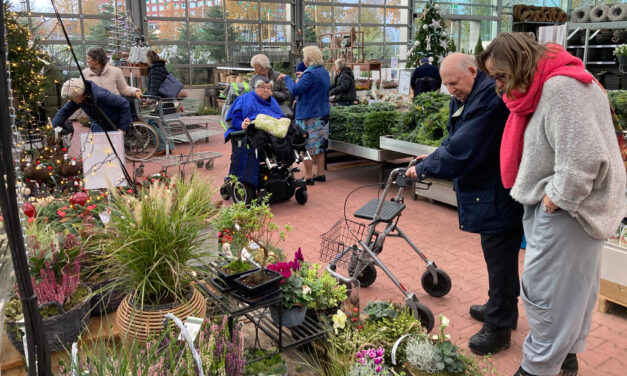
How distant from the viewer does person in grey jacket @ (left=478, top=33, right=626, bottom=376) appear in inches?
87.4

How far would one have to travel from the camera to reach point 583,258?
2.39 metres

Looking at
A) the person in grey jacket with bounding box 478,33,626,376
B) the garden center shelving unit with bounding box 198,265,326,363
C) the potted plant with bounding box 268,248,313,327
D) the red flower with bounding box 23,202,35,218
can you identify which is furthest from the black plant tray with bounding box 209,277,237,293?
the person in grey jacket with bounding box 478,33,626,376

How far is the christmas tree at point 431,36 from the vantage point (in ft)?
31.8

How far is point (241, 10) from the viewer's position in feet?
52.5

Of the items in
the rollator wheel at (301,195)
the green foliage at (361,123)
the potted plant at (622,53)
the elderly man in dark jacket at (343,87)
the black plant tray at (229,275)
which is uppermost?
the potted plant at (622,53)

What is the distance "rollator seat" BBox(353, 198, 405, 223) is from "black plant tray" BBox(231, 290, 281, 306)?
3.34 ft

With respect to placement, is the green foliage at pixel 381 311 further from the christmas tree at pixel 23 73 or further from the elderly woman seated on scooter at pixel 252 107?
the christmas tree at pixel 23 73

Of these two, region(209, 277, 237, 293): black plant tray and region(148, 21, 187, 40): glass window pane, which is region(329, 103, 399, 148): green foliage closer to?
region(209, 277, 237, 293): black plant tray

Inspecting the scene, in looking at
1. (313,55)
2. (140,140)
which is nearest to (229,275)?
(313,55)

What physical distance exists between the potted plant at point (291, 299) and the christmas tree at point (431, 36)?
783 cm

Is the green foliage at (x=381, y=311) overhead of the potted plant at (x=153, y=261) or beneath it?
beneath

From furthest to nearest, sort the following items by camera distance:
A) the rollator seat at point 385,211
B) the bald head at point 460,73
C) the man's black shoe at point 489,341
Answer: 1. the rollator seat at point 385,211
2. the man's black shoe at point 489,341
3. the bald head at point 460,73

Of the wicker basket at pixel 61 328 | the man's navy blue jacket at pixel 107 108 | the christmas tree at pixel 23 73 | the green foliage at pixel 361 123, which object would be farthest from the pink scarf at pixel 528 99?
the christmas tree at pixel 23 73

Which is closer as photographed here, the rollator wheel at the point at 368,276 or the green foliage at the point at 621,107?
the rollator wheel at the point at 368,276
